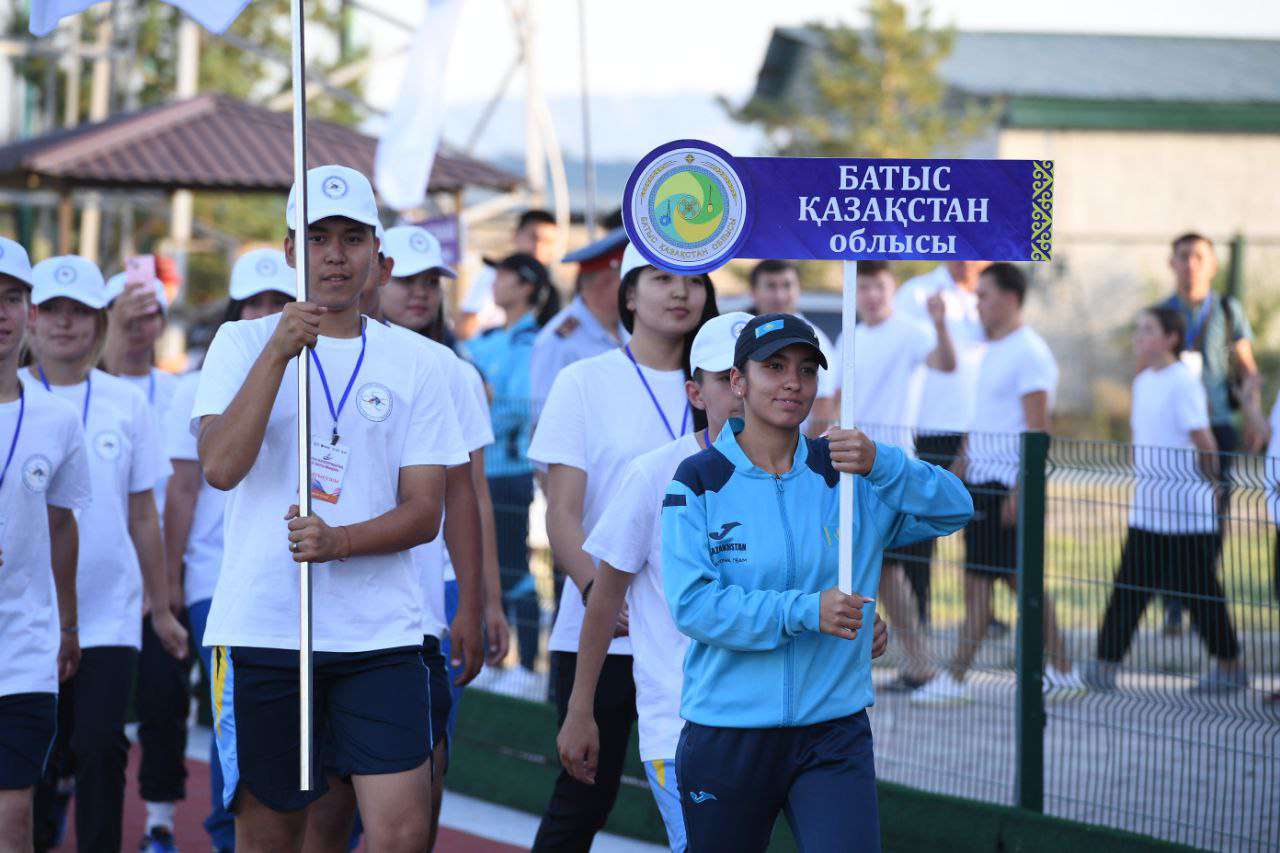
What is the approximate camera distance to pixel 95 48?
80.9ft

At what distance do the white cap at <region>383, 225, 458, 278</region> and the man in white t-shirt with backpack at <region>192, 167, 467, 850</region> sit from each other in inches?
79.6

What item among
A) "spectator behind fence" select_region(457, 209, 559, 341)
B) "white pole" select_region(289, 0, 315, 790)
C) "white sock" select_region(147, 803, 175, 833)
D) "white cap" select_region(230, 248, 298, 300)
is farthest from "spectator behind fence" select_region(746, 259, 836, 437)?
"white pole" select_region(289, 0, 315, 790)

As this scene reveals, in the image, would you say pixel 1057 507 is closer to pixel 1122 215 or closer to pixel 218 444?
pixel 218 444

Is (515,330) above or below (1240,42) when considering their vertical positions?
below

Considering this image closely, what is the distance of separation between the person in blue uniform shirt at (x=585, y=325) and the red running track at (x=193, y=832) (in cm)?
206

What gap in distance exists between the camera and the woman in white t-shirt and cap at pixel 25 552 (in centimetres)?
535

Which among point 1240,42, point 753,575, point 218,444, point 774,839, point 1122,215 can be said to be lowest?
point 774,839

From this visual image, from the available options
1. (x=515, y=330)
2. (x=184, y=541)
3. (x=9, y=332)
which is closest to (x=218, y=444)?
(x=9, y=332)

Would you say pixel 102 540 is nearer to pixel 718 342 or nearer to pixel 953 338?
pixel 718 342

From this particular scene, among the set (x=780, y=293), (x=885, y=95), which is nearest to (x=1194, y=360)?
(x=780, y=293)

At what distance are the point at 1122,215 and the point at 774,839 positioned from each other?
2555cm

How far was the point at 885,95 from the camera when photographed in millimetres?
30844

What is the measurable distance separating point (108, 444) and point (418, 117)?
4.88m

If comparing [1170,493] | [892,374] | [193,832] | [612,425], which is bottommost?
[193,832]
